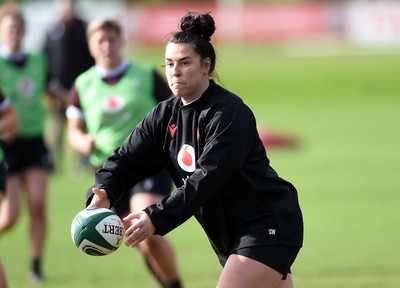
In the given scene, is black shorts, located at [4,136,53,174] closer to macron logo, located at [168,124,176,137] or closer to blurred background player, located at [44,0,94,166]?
macron logo, located at [168,124,176,137]

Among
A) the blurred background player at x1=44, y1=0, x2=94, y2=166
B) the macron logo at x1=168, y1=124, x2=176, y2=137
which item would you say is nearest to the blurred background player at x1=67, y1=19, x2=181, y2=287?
the macron logo at x1=168, y1=124, x2=176, y2=137

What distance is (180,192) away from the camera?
16.3 ft

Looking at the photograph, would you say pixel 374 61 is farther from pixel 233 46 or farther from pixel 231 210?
pixel 231 210

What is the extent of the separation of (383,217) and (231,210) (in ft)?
22.1

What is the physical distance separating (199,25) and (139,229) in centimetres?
121

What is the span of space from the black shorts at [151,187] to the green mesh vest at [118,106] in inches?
16.2

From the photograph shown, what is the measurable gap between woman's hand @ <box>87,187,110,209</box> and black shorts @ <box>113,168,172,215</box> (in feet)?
7.25

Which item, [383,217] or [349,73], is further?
[349,73]

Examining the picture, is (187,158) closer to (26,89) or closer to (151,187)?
(151,187)

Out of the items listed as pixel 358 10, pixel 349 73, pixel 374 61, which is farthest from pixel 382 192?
pixel 358 10

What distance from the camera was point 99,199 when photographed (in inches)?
209

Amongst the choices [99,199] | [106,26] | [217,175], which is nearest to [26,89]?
[106,26]

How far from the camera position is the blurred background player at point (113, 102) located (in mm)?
7734

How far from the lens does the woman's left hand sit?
481cm
